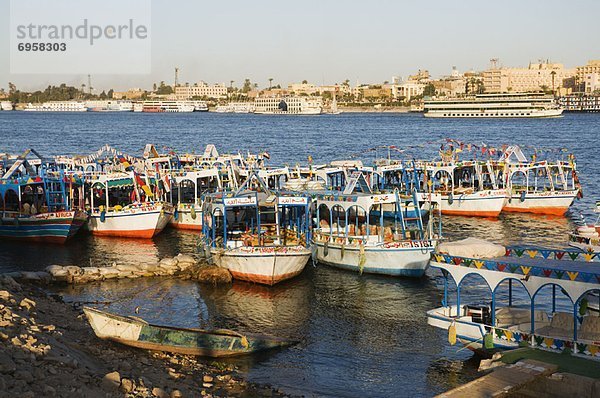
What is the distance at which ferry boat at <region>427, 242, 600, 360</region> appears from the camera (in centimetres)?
2009

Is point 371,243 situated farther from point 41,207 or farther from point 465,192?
point 41,207

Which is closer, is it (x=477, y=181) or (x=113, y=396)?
(x=113, y=396)

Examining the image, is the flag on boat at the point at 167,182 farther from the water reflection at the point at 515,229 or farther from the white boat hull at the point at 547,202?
the white boat hull at the point at 547,202

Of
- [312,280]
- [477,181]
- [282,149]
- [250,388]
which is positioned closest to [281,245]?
[312,280]

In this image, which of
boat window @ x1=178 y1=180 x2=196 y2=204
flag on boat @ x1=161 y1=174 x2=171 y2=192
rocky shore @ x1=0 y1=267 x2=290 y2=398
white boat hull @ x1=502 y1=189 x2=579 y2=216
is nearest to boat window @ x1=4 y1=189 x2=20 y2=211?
flag on boat @ x1=161 y1=174 x2=171 y2=192

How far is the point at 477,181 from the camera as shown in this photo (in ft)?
190

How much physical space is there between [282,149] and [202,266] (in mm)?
81741

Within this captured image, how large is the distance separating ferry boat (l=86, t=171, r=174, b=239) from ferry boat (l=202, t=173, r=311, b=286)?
7.04m

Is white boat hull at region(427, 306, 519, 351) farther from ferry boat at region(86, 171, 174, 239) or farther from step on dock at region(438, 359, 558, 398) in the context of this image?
ferry boat at region(86, 171, 174, 239)

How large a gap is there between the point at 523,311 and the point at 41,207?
1193 inches

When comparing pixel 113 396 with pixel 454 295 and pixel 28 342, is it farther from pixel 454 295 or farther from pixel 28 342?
pixel 454 295

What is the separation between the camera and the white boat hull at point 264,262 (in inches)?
1240

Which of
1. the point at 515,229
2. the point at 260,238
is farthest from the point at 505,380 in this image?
the point at 515,229

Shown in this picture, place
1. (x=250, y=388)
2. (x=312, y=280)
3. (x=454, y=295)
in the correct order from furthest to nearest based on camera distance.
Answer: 1. (x=312, y=280)
2. (x=454, y=295)
3. (x=250, y=388)
